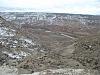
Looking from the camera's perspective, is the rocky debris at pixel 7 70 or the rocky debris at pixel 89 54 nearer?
the rocky debris at pixel 7 70

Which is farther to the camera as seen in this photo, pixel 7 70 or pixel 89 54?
pixel 89 54

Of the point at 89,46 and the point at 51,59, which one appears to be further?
the point at 89,46

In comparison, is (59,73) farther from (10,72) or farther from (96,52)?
(96,52)

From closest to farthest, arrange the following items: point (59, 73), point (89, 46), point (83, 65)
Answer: point (59, 73)
point (83, 65)
point (89, 46)

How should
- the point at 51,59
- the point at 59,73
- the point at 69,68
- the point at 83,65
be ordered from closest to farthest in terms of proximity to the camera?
the point at 59,73 → the point at 69,68 → the point at 83,65 → the point at 51,59

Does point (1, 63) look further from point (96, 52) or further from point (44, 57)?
point (96, 52)

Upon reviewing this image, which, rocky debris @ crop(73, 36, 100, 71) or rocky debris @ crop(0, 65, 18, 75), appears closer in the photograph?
rocky debris @ crop(0, 65, 18, 75)

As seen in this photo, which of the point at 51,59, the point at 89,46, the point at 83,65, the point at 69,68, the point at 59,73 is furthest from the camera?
the point at 89,46

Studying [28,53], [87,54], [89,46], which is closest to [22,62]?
[28,53]

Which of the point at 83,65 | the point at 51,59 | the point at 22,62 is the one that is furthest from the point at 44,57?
the point at 83,65

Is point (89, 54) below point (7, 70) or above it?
above
